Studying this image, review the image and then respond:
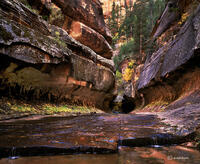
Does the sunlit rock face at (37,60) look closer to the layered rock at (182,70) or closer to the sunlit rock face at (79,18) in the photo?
the sunlit rock face at (79,18)

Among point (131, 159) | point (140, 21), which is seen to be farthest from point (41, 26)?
point (140, 21)

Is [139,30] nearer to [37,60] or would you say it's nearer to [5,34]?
[37,60]

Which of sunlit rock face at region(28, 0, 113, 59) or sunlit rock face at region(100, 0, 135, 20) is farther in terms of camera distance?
sunlit rock face at region(100, 0, 135, 20)

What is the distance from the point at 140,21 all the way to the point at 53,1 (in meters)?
19.4

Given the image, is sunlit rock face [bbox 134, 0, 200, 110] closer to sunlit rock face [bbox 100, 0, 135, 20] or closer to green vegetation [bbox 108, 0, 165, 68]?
green vegetation [bbox 108, 0, 165, 68]

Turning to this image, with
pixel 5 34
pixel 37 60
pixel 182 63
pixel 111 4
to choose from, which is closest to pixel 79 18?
pixel 37 60

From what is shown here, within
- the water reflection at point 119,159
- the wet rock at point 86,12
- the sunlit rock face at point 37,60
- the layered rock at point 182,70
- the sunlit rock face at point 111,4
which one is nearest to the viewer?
the water reflection at point 119,159

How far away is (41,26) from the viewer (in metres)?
8.80

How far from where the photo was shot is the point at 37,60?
7641 millimetres

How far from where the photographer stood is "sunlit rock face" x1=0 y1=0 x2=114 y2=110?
6.62 m

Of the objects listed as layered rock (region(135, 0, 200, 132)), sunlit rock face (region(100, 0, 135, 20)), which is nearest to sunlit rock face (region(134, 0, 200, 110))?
layered rock (region(135, 0, 200, 132))

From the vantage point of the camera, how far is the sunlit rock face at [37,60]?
6.62 meters

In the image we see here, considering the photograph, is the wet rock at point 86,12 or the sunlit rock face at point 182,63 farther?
the wet rock at point 86,12

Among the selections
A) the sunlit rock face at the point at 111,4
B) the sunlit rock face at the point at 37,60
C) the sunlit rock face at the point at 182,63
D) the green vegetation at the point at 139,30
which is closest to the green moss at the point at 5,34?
the sunlit rock face at the point at 37,60
